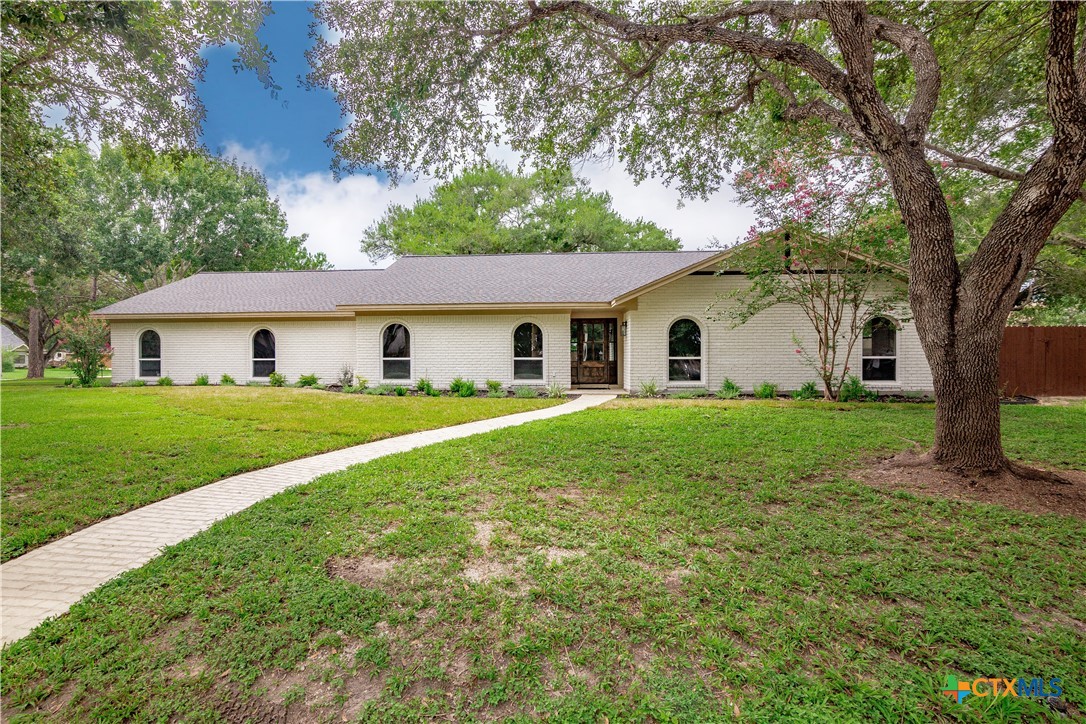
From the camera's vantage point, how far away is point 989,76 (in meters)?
7.74

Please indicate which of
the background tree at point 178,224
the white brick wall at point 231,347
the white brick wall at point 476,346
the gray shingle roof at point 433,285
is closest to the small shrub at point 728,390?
the gray shingle roof at point 433,285

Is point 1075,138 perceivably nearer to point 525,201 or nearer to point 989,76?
point 989,76

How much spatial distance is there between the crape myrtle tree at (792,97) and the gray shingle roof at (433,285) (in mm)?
5504

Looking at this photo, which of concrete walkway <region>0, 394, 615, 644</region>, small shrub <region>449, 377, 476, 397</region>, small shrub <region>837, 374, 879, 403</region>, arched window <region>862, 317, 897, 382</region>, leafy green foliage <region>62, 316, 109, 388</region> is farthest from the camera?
leafy green foliage <region>62, 316, 109, 388</region>

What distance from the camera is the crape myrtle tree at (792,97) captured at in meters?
4.62

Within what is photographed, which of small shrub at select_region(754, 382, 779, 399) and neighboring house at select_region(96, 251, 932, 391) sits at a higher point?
neighboring house at select_region(96, 251, 932, 391)

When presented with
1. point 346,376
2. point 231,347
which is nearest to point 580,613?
point 346,376

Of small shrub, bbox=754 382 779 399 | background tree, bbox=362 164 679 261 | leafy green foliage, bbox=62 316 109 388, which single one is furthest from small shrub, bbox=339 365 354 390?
background tree, bbox=362 164 679 261

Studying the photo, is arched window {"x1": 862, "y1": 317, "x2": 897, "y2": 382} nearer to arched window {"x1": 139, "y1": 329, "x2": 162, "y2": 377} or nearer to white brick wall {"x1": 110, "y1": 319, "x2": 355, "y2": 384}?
white brick wall {"x1": 110, "y1": 319, "x2": 355, "y2": 384}

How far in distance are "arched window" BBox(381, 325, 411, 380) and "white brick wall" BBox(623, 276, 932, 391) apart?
7015mm

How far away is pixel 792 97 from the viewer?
20.8 ft

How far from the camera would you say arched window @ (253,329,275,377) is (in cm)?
1546

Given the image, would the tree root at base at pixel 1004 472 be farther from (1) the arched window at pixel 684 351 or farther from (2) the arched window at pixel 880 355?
(2) the arched window at pixel 880 355

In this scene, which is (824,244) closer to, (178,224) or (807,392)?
(807,392)
